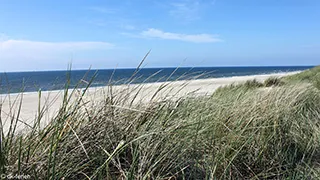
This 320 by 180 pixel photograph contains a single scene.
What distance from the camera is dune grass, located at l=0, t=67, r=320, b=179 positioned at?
51.6 inches

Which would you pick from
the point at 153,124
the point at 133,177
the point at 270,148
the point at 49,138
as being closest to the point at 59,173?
the point at 49,138

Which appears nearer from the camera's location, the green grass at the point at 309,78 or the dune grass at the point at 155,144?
the dune grass at the point at 155,144

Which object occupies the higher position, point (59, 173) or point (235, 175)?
point (59, 173)

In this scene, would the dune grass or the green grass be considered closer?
the dune grass

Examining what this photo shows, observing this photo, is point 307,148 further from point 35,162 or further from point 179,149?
point 35,162

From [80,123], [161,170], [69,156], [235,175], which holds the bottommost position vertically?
[235,175]

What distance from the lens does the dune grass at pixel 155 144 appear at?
4.30ft

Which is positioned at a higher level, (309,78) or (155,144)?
(309,78)

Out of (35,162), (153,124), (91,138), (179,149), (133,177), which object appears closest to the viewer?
(35,162)

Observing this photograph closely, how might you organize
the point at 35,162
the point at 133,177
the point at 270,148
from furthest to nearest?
1. the point at 270,148
2. the point at 133,177
3. the point at 35,162

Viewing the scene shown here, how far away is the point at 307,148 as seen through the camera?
2.19 meters

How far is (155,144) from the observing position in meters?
1.57

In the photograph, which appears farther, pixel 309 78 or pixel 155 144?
pixel 309 78

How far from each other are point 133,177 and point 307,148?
5.81 feet
